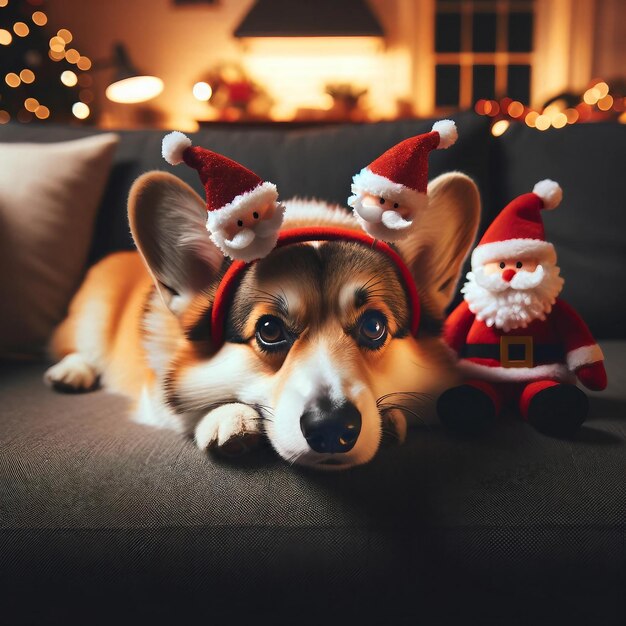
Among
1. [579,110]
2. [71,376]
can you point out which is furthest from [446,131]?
[579,110]

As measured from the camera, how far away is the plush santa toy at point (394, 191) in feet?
2.49

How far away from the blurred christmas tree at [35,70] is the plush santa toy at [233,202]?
3.38 m

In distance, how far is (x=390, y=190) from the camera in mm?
757

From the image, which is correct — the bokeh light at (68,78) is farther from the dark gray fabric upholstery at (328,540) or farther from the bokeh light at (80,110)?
the dark gray fabric upholstery at (328,540)

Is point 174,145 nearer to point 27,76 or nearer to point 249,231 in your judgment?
point 249,231

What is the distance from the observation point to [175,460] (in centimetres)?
81

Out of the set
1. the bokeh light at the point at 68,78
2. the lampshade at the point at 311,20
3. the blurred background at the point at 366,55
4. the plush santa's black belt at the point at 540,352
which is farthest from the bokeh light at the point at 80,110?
the plush santa's black belt at the point at 540,352

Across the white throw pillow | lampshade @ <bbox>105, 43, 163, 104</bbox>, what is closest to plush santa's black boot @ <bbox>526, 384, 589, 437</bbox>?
the white throw pillow

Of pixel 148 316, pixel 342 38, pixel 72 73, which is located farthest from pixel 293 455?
pixel 342 38

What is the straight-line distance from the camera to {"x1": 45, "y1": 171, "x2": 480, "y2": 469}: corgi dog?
75 cm

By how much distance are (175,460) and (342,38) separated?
416 cm

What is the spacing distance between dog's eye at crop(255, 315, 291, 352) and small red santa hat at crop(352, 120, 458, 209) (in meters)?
0.23

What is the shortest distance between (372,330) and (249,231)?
249mm

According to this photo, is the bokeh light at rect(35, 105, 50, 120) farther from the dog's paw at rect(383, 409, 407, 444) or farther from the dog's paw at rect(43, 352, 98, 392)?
the dog's paw at rect(383, 409, 407, 444)
